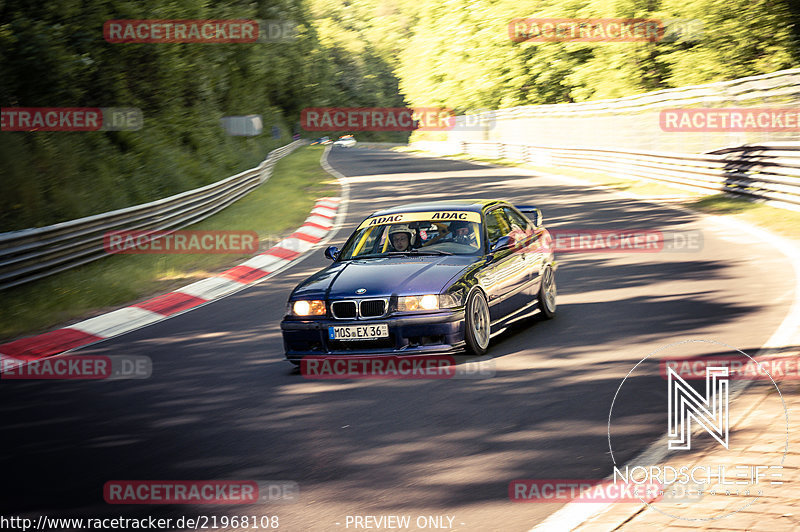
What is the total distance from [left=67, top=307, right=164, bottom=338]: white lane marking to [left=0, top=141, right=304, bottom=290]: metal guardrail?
175cm

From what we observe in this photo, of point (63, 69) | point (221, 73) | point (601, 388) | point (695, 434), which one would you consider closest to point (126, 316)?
point (601, 388)

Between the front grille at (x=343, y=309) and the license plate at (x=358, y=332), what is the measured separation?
0.11m

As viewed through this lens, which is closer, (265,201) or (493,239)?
(493,239)

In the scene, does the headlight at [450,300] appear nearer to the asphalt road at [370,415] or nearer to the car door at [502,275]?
the car door at [502,275]

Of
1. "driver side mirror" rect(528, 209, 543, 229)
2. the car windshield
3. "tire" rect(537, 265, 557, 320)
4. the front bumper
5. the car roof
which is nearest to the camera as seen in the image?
the front bumper

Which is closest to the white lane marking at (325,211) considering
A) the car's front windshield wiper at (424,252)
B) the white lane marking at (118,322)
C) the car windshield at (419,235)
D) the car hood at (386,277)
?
the white lane marking at (118,322)

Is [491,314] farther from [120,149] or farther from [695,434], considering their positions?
[120,149]

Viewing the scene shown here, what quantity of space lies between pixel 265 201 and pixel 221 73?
21325 mm

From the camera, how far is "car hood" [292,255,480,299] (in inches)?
325

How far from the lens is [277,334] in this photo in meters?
10.5

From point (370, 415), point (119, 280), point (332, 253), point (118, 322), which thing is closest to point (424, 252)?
point (332, 253)

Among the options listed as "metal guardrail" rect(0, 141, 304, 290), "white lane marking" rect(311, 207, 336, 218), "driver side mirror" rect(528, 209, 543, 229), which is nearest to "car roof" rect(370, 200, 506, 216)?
"driver side mirror" rect(528, 209, 543, 229)

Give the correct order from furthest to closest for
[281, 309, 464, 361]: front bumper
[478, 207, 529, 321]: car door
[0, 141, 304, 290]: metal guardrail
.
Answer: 1. [0, 141, 304, 290]: metal guardrail
2. [478, 207, 529, 321]: car door
3. [281, 309, 464, 361]: front bumper

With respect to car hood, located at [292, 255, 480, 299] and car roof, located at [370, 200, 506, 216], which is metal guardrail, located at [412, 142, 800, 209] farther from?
car hood, located at [292, 255, 480, 299]
